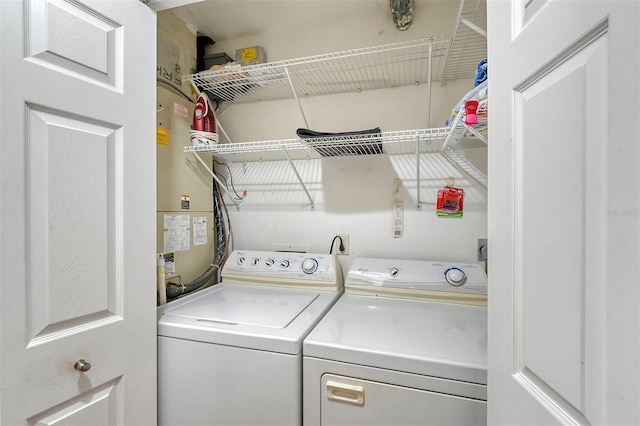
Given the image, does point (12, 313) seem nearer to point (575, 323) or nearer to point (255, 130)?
point (575, 323)

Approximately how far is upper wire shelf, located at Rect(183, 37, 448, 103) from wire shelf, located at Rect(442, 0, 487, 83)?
0.07 meters

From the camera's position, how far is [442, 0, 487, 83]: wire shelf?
1352mm

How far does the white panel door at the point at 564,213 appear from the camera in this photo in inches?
14.4

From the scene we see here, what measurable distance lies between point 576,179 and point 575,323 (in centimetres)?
24

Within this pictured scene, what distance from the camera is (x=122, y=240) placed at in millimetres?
1025

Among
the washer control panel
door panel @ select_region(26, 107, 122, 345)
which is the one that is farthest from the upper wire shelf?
the washer control panel

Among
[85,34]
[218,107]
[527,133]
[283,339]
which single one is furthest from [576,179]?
[218,107]

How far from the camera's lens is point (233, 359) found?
41.9 inches

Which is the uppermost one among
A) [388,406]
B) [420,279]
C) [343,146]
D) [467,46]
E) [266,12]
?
[266,12]

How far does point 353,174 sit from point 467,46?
886 millimetres

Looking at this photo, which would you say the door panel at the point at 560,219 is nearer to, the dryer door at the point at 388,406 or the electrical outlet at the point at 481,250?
the dryer door at the point at 388,406

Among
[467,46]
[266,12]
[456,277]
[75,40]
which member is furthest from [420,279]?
[266,12]

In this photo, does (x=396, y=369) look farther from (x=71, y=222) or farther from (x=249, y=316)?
(x=71, y=222)

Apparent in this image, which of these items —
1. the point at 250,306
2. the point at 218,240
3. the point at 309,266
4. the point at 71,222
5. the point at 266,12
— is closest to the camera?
the point at 71,222
